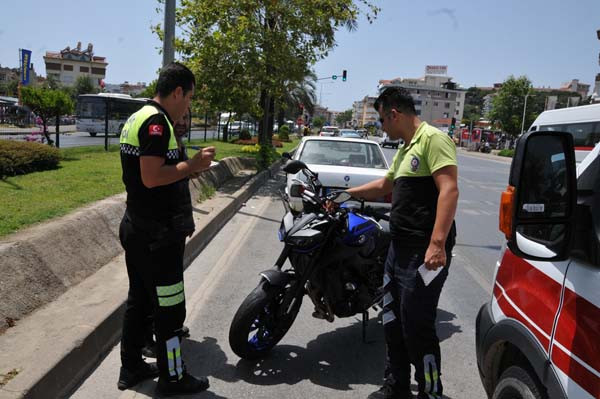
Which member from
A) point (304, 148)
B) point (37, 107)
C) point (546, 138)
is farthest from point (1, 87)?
point (546, 138)

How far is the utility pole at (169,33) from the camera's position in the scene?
9.12 meters

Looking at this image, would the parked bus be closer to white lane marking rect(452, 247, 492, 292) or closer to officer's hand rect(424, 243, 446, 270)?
white lane marking rect(452, 247, 492, 292)

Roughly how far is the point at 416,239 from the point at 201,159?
53.5 inches

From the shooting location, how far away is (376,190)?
374 cm

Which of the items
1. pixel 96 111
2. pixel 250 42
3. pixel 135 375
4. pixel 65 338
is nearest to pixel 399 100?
pixel 135 375

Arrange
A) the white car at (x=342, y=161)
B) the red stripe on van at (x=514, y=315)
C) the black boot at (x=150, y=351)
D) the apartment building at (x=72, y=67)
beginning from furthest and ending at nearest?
the apartment building at (x=72, y=67), the white car at (x=342, y=161), the black boot at (x=150, y=351), the red stripe on van at (x=514, y=315)

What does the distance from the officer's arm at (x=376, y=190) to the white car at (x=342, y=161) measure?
3.35m

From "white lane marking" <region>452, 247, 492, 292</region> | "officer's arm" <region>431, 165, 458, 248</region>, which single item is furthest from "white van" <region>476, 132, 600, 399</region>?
"white lane marking" <region>452, 247, 492, 292</region>

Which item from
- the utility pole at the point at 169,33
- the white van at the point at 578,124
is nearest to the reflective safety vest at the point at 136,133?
the utility pole at the point at 169,33

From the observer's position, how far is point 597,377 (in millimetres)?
1562

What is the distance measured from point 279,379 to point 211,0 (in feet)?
38.3

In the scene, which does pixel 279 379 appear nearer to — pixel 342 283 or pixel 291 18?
pixel 342 283

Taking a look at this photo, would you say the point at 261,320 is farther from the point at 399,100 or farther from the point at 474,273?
the point at 474,273

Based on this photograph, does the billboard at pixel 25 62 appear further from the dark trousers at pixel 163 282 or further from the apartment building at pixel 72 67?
the apartment building at pixel 72 67
